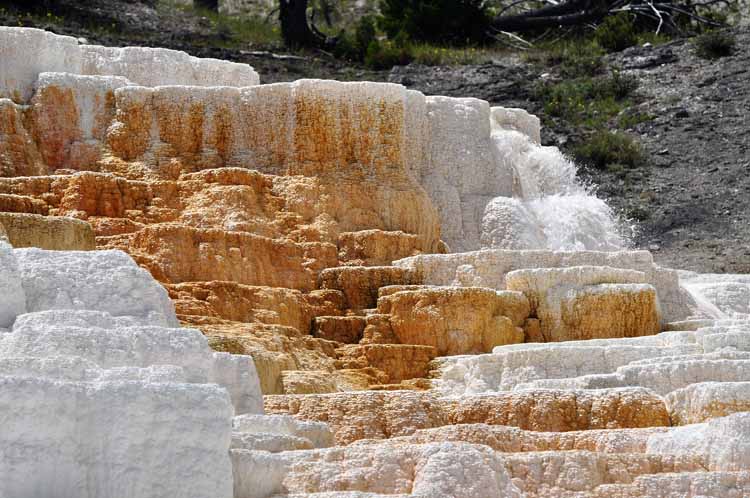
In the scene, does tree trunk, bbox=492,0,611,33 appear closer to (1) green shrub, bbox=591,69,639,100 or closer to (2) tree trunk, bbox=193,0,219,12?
(1) green shrub, bbox=591,69,639,100

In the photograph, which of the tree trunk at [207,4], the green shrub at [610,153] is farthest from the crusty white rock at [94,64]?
the tree trunk at [207,4]

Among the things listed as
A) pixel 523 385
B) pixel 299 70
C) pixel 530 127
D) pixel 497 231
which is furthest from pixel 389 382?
pixel 299 70

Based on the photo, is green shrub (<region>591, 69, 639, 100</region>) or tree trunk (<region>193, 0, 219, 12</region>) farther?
tree trunk (<region>193, 0, 219, 12</region>)

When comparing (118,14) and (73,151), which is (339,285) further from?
(118,14)

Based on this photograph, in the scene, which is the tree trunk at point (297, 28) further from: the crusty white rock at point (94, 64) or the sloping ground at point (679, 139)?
the crusty white rock at point (94, 64)

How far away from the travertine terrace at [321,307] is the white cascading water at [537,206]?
38 mm

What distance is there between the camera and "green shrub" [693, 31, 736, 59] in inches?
1104

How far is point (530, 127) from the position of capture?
21828mm

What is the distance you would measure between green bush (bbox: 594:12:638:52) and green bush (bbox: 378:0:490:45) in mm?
2067

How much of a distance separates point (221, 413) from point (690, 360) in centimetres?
469

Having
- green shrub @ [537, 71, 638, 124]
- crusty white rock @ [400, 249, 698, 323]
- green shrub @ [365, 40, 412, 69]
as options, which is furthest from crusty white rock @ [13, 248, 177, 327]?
green shrub @ [365, 40, 412, 69]

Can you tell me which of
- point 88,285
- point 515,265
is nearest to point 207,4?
point 515,265

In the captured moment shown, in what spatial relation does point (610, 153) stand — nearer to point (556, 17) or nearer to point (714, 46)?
point (714, 46)

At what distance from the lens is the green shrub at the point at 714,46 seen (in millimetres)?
28047
